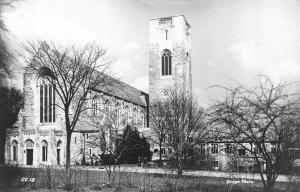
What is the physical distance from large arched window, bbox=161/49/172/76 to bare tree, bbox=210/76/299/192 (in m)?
45.4

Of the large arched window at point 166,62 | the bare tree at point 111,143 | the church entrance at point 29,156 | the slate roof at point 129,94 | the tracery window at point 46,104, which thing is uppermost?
the large arched window at point 166,62

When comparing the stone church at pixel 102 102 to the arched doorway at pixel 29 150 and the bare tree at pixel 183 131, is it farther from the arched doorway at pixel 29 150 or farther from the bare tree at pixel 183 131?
the bare tree at pixel 183 131

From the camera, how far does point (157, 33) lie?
56.8 m

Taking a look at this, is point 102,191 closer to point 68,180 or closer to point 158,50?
point 68,180

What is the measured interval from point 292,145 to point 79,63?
19197mm

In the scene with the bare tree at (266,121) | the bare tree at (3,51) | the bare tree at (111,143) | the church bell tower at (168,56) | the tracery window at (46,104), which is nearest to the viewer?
the bare tree at (266,121)

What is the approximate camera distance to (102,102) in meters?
44.7

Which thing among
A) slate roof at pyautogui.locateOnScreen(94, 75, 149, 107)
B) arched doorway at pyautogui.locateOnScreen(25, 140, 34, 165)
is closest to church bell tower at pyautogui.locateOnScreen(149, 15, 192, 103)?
slate roof at pyautogui.locateOnScreen(94, 75, 149, 107)

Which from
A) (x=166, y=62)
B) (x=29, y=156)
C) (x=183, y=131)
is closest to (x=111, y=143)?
(x=183, y=131)

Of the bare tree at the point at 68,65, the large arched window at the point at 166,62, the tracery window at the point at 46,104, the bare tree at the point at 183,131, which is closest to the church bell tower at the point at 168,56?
the large arched window at the point at 166,62

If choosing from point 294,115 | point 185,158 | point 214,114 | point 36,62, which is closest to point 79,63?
point 36,62

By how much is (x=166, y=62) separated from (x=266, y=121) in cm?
4641

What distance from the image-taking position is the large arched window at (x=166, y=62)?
5647cm

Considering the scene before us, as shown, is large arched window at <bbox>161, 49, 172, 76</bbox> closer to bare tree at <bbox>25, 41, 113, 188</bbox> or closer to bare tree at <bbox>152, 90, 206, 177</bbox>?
bare tree at <bbox>152, 90, 206, 177</bbox>
